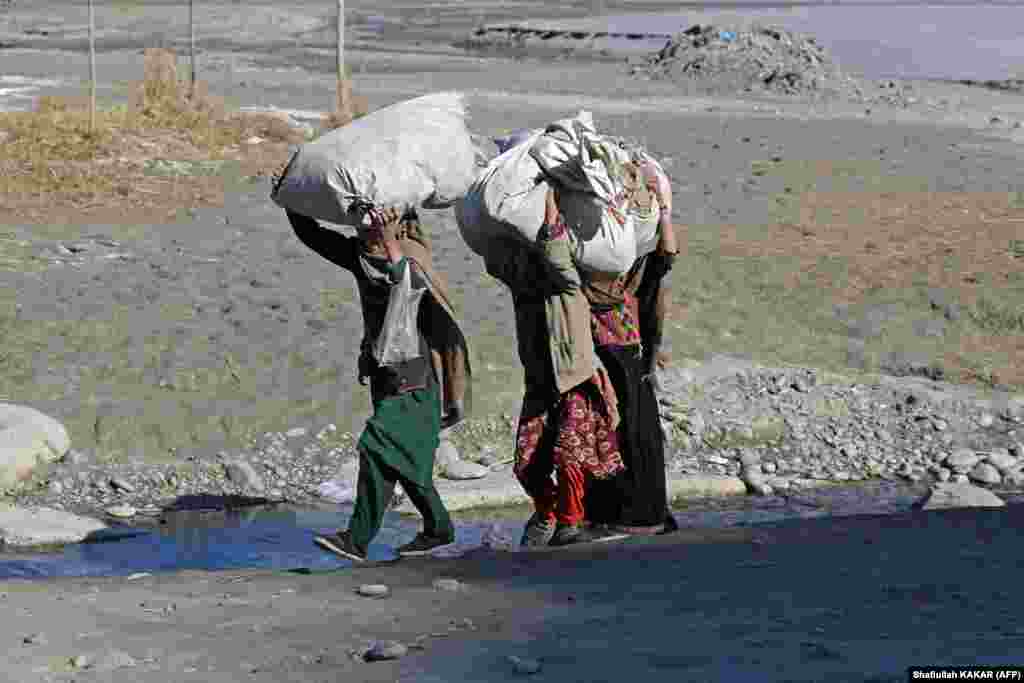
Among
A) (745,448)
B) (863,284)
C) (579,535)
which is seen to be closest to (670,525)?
(579,535)

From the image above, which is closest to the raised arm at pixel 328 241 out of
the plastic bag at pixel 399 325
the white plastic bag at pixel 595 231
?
the plastic bag at pixel 399 325

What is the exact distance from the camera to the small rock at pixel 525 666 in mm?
4297

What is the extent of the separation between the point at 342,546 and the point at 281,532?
106cm

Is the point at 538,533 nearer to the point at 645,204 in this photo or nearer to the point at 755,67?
the point at 645,204

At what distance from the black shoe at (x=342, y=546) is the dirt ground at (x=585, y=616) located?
0.11 metres

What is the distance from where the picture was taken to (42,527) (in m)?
6.78

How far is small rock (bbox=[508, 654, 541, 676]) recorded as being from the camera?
4.30 meters

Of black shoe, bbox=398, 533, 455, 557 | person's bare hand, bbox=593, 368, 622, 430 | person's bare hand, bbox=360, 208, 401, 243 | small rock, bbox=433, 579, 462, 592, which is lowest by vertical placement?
black shoe, bbox=398, 533, 455, 557

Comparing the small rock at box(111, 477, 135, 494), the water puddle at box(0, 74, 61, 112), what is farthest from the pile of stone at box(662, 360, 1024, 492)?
the water puddle at box(0, 74, 61, 112)

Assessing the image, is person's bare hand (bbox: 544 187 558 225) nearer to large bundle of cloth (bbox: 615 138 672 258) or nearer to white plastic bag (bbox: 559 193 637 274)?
white plastic bag (bbox: 559 193 637 274)

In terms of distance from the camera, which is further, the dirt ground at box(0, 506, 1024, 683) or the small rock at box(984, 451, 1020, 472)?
the small rock at box(984, 451, 1020, 472)

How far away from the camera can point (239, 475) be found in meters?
7.54

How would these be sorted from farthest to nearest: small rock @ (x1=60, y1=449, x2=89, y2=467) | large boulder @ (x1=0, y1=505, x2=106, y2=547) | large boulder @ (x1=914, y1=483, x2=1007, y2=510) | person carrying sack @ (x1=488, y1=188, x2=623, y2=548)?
1. small rock @ (x1=60, y1=449, x2=89, y2=467)
2. large boulder @ (x1=914, y1=483, x2=1007, y2=510)
3. large boulder @ (x1=0, y1=505, x2=106, y2=547)
4. person carrying sack @ (x1=488, y1=188, x2=623, y2=548)

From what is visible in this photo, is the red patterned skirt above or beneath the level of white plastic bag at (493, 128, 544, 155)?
beneath
